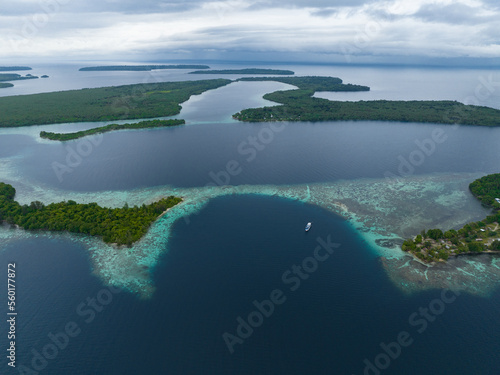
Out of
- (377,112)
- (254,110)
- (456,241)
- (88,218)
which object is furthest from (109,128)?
(377,112)

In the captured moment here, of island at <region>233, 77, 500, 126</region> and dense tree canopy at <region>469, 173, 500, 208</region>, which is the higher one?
island at <region>233, 77, 500, 126</region>

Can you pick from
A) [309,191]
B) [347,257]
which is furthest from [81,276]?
[309,191]

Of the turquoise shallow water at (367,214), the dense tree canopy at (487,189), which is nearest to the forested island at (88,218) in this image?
the turquoise shallow water at (367,214)

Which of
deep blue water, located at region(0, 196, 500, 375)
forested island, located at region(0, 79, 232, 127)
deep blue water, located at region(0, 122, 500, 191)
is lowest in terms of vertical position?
deep blue water, located at region(0, 196, 500, 375)

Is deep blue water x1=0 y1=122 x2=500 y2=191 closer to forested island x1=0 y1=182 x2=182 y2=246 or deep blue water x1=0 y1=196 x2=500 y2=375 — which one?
forested island x1=0 y1=182 x2=182 y2=246

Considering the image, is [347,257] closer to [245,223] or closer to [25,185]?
[245,223]

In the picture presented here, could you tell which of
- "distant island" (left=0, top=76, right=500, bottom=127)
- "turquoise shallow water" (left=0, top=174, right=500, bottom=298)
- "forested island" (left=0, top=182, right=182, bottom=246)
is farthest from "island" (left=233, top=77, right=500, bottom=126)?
"forested island" (left=0, top=182, right=182, bottom=246)
